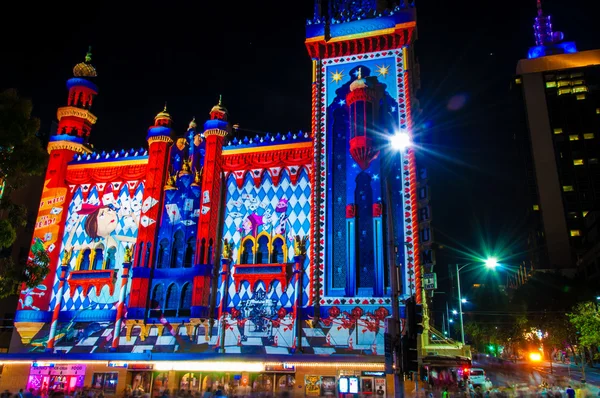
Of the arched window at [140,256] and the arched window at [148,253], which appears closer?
the arched window at [148,253]

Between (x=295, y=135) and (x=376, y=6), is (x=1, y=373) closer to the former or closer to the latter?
(x=295, y=135)

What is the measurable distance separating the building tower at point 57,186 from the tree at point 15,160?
18144 millimetres

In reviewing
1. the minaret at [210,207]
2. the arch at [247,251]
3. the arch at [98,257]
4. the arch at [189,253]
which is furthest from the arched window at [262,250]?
the arch at [98,257]

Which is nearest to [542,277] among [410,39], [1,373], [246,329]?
[410,39]

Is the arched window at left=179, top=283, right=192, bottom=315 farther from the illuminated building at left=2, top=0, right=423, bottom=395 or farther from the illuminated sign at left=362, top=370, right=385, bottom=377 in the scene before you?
the illuminated sign at left=362, top=370, right=385, bottom=377

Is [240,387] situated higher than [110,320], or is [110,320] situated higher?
[110,320]

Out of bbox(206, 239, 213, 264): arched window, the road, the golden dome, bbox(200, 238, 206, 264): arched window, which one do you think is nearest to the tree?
bbox(200, 238, 206, 264): arched window

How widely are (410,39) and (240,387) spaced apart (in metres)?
29.9

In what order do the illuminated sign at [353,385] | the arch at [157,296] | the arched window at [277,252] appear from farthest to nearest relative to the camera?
the arch at [157,296] → the arched window at [277,252] → the illuminated sign at [353,385]

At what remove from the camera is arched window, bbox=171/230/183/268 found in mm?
39781

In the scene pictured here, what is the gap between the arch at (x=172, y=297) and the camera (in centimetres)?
3850

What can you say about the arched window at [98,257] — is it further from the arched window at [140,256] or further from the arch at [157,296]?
the arch at [157,296]

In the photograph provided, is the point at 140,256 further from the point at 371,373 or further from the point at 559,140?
the point at 559,140

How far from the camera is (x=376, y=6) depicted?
42.3 metres
